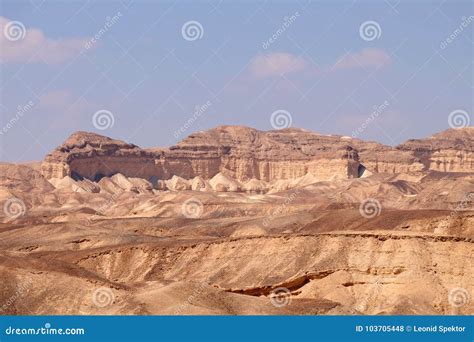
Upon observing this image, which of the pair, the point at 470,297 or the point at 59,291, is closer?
the point at 59,291

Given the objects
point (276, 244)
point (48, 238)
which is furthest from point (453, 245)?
point (48, 238)

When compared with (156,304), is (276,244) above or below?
above

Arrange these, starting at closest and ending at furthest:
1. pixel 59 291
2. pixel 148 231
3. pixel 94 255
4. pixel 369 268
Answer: pixel 59 291, pixel 369 268, pixel 94 255, pixel 148 231

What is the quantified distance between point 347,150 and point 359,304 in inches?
5651

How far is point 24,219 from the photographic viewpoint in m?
136

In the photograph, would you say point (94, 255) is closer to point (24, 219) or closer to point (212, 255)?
point (212, 255)

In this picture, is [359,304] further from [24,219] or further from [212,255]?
[24,219]

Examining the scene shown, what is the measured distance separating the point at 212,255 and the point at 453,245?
16.9 meters

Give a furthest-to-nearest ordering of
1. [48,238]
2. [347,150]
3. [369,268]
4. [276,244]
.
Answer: [347,150]
[48,238]
[276,244]
[369,268]

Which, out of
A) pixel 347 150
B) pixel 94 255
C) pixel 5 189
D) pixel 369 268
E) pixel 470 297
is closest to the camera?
pixel 470 297

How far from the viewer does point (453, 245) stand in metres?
56.6

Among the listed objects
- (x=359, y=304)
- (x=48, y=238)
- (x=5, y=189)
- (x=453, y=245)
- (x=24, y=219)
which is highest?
(x=5, y=189)

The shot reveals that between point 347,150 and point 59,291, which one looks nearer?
point 59,291

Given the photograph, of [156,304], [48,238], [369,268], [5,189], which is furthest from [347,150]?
[156,304]
